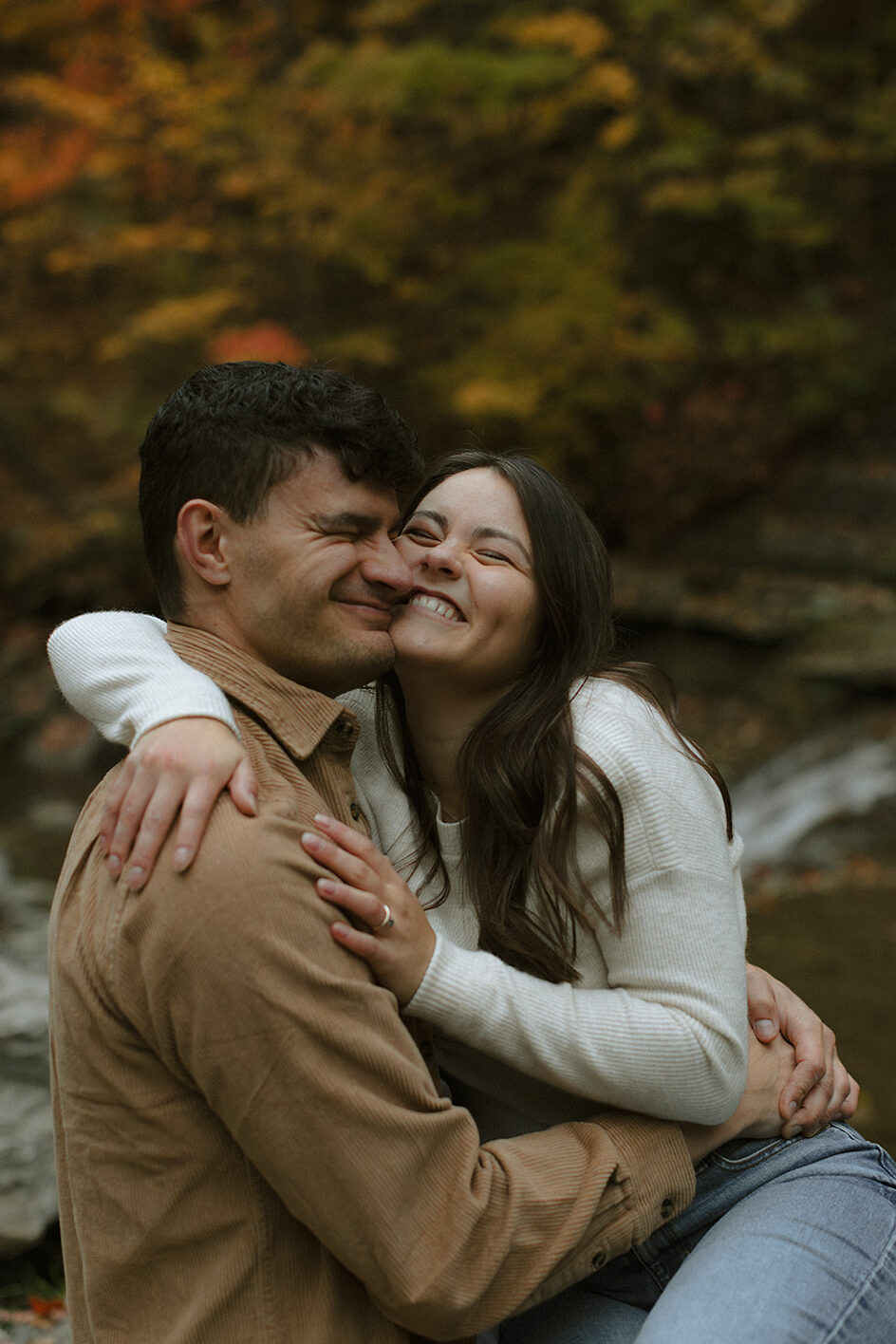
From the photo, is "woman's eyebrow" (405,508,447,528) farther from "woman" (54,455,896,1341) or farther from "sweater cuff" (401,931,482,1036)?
"sweater cuff" (401,931,482,1036)

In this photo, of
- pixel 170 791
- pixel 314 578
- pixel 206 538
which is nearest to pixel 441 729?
pixel 314 578

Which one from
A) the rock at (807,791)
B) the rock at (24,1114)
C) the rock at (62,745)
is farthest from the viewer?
the rock at (62,745)

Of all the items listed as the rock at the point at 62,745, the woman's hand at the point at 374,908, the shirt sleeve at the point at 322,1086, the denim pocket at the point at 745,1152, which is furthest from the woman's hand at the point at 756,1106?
the rock at the point at 62,745

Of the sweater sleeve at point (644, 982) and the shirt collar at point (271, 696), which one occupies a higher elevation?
the shirt collar at point (271, 696)

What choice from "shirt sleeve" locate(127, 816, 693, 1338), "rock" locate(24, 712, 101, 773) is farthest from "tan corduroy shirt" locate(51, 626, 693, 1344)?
"rock" locate(24, 712, 101, 773)

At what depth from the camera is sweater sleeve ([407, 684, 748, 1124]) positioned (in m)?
1.73

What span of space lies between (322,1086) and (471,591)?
100cm

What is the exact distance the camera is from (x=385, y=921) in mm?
1595

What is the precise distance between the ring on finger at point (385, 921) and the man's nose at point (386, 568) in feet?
2.13

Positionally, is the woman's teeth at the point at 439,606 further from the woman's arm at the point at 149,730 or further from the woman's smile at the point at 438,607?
the woman's arm at the point at 149,730

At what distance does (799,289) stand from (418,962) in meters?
11.0

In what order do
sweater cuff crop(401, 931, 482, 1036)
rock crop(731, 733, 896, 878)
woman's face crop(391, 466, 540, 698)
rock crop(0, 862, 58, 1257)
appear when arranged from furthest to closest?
rock crop(731, 733, 896, 878) → rock crop(0, 862, 58, 1257) → woman's face crop(391, 466, 540, 698) → sweater cuff crop(401, 931, 482, 1036)

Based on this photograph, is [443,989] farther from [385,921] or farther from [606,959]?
[606,959]

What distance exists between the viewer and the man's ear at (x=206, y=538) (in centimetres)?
193
